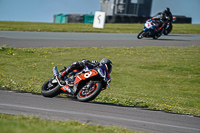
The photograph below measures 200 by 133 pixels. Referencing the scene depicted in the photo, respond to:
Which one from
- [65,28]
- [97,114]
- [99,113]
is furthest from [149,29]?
[97,114]

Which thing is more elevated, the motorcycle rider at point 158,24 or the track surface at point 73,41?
the motorcycle rider at point 158,24

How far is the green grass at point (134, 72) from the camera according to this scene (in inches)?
413

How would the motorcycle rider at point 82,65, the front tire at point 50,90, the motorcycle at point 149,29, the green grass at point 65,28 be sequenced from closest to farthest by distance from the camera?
the motorcycle rider at point 82,65 → the front tire at point 50,90 → the motorcycle at point 149,29 → the green grass at point 65,28

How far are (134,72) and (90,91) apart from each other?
782 centimetres

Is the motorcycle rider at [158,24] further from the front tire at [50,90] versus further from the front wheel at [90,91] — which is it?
the front wheel at [90,91]

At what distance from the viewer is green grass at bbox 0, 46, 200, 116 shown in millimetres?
10492

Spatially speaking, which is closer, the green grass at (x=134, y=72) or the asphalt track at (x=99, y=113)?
the asphalt track at (x=99, y=113)

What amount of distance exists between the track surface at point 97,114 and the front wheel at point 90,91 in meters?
0.17

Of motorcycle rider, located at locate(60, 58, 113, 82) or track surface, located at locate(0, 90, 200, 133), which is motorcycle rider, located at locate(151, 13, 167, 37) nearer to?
motorcycle rider, located at locate(60, 58, 113, 82)

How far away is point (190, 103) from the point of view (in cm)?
1090

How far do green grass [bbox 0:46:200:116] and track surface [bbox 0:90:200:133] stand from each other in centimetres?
137

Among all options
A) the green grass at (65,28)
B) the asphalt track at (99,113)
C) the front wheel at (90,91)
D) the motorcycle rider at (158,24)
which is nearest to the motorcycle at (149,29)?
the motorcycle rider at (158,24)

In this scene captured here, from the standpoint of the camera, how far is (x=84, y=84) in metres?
8.31

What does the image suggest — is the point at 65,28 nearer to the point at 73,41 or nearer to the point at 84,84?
the point at 73,41
